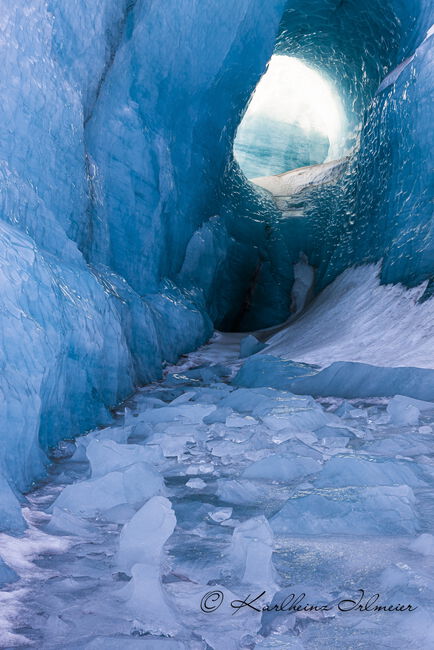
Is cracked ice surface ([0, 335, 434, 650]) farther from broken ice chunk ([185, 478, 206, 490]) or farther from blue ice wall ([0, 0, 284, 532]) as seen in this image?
blue ice wall ([0, 0, 284, 532])

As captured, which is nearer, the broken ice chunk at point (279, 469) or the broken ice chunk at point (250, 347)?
the broken ice chunk at point (279, 469)

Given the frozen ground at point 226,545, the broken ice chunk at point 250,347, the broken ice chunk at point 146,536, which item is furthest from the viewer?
the broken ice chunk at point 250,347

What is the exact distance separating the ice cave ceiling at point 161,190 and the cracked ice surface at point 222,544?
30cm

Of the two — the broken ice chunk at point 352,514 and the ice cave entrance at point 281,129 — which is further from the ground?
the ice cave entrance at point 281,129

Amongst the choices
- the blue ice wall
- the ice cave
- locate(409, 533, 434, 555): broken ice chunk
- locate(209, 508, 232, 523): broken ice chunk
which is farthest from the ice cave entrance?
locate(409, 533, 434, 555): broken ice chunk

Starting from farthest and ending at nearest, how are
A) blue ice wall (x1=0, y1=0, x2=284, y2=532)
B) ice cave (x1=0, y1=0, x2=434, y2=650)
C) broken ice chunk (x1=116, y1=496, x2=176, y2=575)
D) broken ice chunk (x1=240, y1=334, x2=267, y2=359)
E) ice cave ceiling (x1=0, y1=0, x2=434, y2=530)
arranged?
broken ice chunk (x1=240, y1=334, x2=267, y2=359)
ice cave ceiling (x1=0, y1=0, x2=434, y2=530)
blue ice wall (x1=0, y1=0, x2=284, y2=532)
broken ice chunk (x1=116, y1=496, x2=176, y2=575)
ice cave (x1=0, y1=0, x2=434, y2=650)

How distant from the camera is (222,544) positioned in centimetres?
178

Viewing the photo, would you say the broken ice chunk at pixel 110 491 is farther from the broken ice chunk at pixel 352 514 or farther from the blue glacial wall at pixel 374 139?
the blue glacial wall at pixel 374 139

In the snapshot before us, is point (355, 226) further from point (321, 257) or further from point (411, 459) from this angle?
point (411, 459)

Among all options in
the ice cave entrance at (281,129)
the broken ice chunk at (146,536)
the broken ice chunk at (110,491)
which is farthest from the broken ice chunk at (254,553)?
the ice cave entrance at (281,129)

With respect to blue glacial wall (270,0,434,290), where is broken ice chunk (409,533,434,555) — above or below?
below

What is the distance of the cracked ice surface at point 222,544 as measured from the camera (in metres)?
1.25

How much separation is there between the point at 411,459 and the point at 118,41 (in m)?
4.65

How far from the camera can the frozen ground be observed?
125 cm
